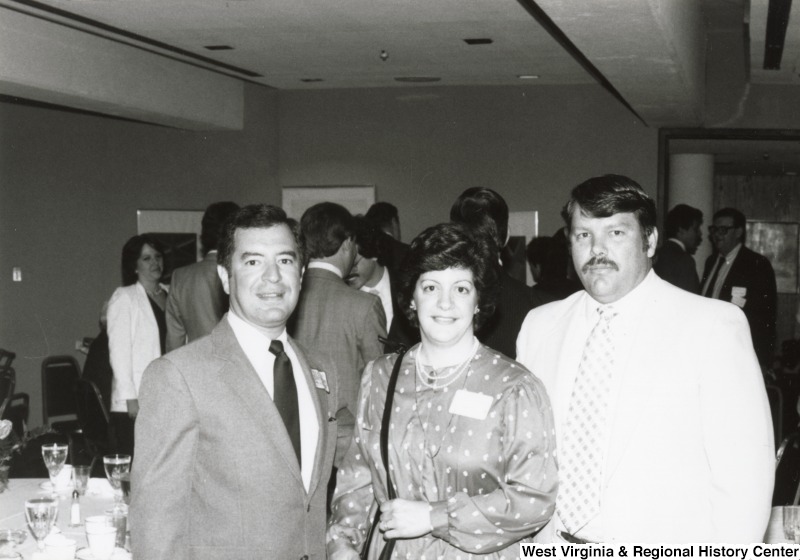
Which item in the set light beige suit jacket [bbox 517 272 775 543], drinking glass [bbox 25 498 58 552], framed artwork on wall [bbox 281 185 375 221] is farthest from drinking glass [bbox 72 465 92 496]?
framed artwork on wall [bbox 281 185 375 221]

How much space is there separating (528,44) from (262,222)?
5.74 m

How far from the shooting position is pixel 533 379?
2381 millimetres

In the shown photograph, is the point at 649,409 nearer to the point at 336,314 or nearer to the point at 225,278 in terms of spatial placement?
the point at 225,278

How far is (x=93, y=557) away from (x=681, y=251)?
18.5 ft

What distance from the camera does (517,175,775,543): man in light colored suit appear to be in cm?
239

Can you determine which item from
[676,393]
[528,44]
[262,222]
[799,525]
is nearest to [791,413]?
[528,44]

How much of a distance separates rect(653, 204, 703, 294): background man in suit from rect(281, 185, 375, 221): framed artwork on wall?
158 inches

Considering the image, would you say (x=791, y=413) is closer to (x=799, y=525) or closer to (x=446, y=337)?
Answer: (x=799, y=525)

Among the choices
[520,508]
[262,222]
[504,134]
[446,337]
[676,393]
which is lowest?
[520,508]

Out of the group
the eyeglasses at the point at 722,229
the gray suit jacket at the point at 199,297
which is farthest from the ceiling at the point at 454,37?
the gray suit jacket at the point at 199,297

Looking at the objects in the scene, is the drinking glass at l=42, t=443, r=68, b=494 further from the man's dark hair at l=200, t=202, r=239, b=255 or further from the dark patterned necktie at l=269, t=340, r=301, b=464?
the man's dark hair at l=200, t=202, r=239, b=255

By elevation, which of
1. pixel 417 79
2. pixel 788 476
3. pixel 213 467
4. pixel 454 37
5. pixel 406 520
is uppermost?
pixel 417 79

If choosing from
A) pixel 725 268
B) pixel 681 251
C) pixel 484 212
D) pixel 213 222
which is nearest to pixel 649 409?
pixel 484 212

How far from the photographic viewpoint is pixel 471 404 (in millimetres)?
2332
